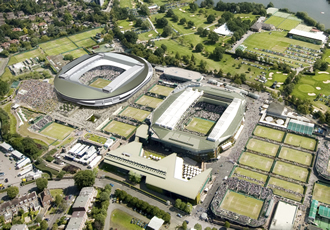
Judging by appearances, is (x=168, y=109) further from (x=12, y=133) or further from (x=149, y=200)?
(x=12, y=133)

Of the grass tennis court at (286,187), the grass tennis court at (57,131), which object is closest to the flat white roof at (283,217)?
the grass tennis court at (286,187)

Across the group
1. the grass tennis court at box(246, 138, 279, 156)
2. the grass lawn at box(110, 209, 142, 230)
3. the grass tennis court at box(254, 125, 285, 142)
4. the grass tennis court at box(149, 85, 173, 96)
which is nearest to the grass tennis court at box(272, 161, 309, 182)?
the grass tennis court at box(246, 138, 279, 156)

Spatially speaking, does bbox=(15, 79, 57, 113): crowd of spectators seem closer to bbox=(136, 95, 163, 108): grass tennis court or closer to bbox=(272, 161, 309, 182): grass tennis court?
bbox=(136, 95, 163, 108): grass tennis court

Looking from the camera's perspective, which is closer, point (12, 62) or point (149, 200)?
point (149, 200)

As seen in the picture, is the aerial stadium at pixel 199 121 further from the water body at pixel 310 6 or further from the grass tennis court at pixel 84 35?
the water body at pixel 310 6

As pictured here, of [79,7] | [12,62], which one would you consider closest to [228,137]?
[12,62]

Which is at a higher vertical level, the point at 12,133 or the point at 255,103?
the point at 255,103
